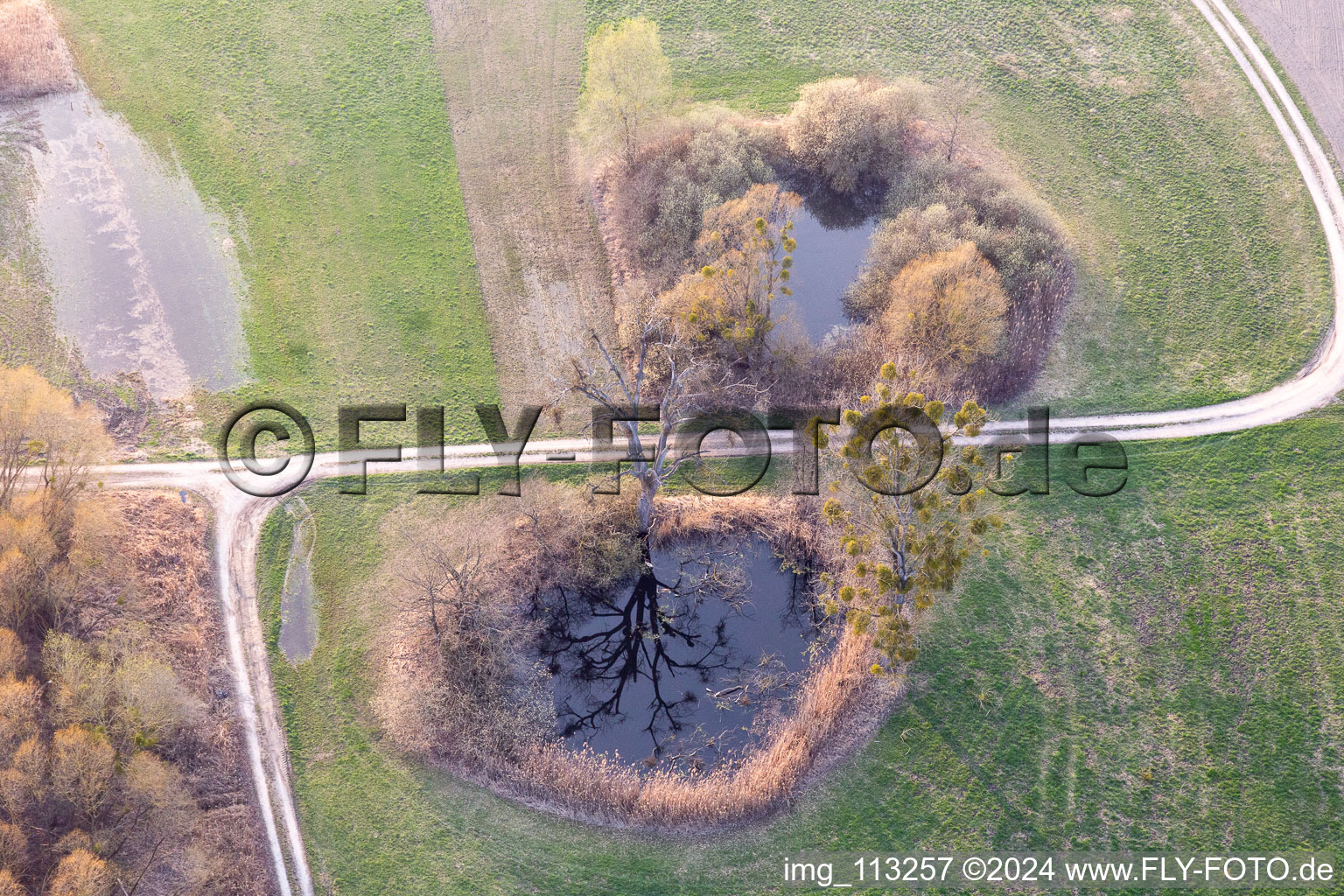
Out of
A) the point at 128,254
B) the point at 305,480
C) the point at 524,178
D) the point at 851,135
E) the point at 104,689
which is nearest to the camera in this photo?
the point at 104,689

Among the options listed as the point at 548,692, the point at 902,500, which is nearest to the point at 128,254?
the point at 548,692

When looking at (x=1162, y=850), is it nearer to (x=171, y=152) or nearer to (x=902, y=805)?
(x=902, y=805)

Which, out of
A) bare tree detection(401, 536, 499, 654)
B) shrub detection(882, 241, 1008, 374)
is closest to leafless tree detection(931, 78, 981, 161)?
shrub detection(882, 241, 1008, 374)

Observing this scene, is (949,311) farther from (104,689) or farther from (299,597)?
(104,689)

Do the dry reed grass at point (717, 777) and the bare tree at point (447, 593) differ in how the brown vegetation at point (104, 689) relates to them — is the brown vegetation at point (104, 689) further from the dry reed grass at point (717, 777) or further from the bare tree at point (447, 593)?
the dry reed grass at point (717, 777)

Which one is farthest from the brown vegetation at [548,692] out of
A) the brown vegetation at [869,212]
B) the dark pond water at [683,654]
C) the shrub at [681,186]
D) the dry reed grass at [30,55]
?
the dry reed grass at [30,55]

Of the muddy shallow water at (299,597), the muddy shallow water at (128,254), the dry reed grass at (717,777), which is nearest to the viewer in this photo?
the dry reed grass at (717,777)

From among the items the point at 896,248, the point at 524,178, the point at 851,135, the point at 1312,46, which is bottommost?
the point at 896,248

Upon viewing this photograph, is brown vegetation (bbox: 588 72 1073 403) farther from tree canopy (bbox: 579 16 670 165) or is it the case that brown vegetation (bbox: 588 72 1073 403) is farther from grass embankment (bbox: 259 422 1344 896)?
grass embankment (bbox: 259 422 1344 896)
